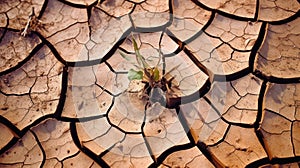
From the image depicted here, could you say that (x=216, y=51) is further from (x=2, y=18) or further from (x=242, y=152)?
(x=2, y=18)

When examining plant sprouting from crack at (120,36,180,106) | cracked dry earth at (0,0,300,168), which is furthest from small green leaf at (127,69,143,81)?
cracked dry earth at (0,0,300,168)

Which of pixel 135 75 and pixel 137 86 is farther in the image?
pixel 137 86

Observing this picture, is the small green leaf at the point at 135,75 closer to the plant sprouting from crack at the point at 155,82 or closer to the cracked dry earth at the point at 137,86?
the plant sprouting from crack at the point at 155,82

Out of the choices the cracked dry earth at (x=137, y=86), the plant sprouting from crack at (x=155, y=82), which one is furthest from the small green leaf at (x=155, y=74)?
the cracked dry earth at (x=137, y=86)

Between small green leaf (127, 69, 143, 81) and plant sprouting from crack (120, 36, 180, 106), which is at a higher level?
small green leaf (127, 69, 143, 81)

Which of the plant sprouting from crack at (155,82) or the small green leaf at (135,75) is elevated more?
the small green leaf at (135,75)

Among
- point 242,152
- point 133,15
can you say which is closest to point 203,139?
point 242,152

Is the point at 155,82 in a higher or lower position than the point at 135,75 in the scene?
lower

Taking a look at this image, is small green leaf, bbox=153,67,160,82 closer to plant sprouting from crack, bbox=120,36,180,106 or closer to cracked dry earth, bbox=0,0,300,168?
plant sprouting from crack, bbox=120,36,180,106
